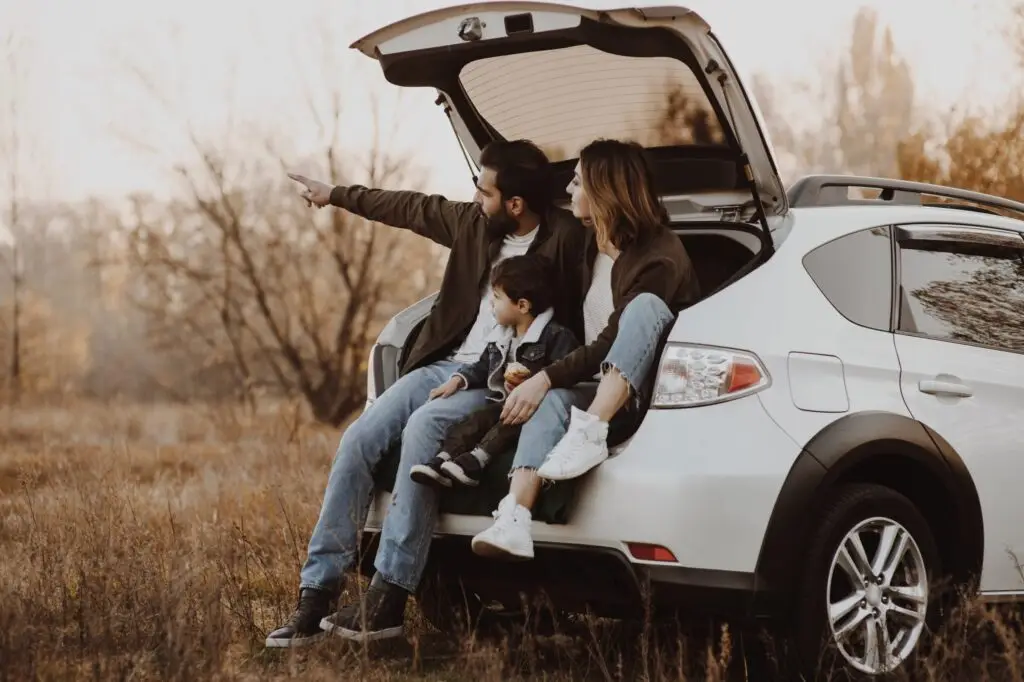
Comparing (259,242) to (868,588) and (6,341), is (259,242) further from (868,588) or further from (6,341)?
(6,341)

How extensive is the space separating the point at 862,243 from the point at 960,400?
0.65m

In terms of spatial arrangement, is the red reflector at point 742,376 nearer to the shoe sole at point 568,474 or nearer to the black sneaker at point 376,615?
the shoe sole at point 568,474

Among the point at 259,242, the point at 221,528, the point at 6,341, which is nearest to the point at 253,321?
the point at 259,242

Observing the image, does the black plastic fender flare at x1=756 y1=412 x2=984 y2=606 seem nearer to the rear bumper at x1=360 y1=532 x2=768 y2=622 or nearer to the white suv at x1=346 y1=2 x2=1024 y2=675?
the white suv at x1=346 y1=2 x2=1024 y2=675

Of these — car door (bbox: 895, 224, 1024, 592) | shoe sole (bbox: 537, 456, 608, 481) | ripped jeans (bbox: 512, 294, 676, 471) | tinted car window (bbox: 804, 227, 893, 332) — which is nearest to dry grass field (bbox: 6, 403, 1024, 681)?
car door (bbox: 895, 224, 1024, 592)

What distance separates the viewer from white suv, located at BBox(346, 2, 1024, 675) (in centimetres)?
403

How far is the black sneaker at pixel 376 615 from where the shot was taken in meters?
4.55

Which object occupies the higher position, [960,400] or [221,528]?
[960,400]

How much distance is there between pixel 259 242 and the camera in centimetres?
1541

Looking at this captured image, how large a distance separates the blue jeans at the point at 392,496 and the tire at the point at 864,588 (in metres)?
1.30

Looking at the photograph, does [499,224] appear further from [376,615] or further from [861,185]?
[376,615]

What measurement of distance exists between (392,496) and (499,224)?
4.02 ft

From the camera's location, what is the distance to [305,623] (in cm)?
463

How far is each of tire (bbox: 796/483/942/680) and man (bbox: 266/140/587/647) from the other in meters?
1.30
